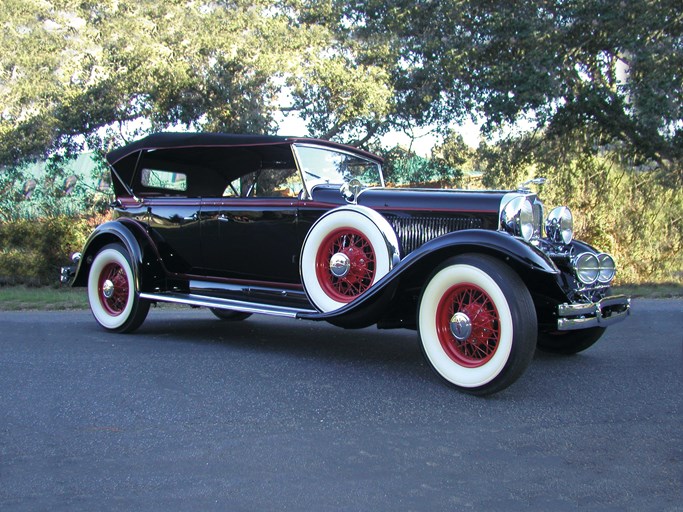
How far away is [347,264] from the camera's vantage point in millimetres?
4715

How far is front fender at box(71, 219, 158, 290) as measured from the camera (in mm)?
5906

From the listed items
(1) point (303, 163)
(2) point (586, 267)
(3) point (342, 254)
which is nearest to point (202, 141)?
(1) point (303, 163)

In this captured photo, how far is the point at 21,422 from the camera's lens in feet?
10.8

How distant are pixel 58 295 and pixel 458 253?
7.70 metres

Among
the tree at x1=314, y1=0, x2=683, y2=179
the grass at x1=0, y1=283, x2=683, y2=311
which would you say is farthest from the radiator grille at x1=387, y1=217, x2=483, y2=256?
the tree at x1=314, y1=0, x2=683, y2=179

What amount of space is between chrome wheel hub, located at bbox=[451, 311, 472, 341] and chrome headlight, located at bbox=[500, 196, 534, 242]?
753mm

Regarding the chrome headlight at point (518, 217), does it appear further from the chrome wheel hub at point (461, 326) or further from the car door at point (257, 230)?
the car door at point (257, 230)

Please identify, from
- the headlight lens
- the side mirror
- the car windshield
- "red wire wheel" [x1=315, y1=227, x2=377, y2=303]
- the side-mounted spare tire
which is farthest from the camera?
the car windshield

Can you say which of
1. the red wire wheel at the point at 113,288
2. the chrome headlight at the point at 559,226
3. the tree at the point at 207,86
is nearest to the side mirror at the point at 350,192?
the chrome headlight at the point at 559,226

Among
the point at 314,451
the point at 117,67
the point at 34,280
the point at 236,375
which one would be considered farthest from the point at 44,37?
the point at 314,451

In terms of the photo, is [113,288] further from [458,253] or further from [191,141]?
[458,253]

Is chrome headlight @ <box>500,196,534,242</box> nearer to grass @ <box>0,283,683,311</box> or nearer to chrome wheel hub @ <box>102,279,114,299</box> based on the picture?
chrome wheel hub @ <box>102,279,114,299</box>

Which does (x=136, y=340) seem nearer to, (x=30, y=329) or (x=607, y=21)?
(x=30, y=329)

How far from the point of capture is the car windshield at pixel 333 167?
213 inches
